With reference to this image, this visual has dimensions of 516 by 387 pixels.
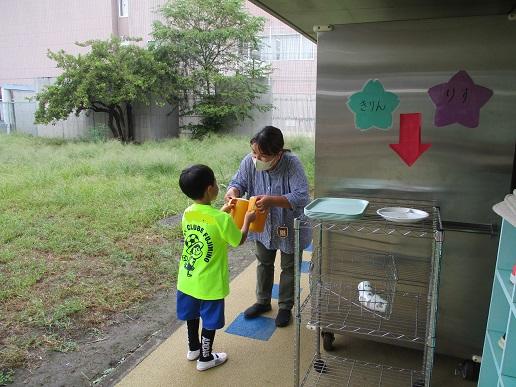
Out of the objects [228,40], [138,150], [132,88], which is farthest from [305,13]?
[228,40]

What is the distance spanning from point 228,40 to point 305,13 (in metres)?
Answer: 11.9

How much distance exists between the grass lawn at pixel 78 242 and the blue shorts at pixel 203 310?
1.05 metres

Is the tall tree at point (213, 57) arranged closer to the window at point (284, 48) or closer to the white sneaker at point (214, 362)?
the window at point (284, 48)

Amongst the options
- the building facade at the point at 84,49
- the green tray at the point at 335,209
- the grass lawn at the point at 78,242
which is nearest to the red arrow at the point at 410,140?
the green tray at the point at 335,209

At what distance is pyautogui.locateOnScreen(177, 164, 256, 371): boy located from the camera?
234 cm

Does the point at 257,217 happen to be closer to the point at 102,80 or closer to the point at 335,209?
the point at 335,209

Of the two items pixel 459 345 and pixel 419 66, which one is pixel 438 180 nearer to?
pixel 419 66

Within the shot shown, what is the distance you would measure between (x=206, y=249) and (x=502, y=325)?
1.57 metres

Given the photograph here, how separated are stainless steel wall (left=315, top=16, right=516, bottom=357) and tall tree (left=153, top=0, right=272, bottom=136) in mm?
11739

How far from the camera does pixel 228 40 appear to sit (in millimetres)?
14688

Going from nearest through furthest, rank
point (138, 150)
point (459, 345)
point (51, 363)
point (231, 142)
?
point (459, 345), point (51, 363), point (138, 150), point (231, 142)

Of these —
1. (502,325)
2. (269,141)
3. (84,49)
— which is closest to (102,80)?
(84,49)

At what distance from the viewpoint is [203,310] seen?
8.18 ft

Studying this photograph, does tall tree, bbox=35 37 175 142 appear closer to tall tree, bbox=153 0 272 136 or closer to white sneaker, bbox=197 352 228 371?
tall tree, bbox=153 0 272 136
